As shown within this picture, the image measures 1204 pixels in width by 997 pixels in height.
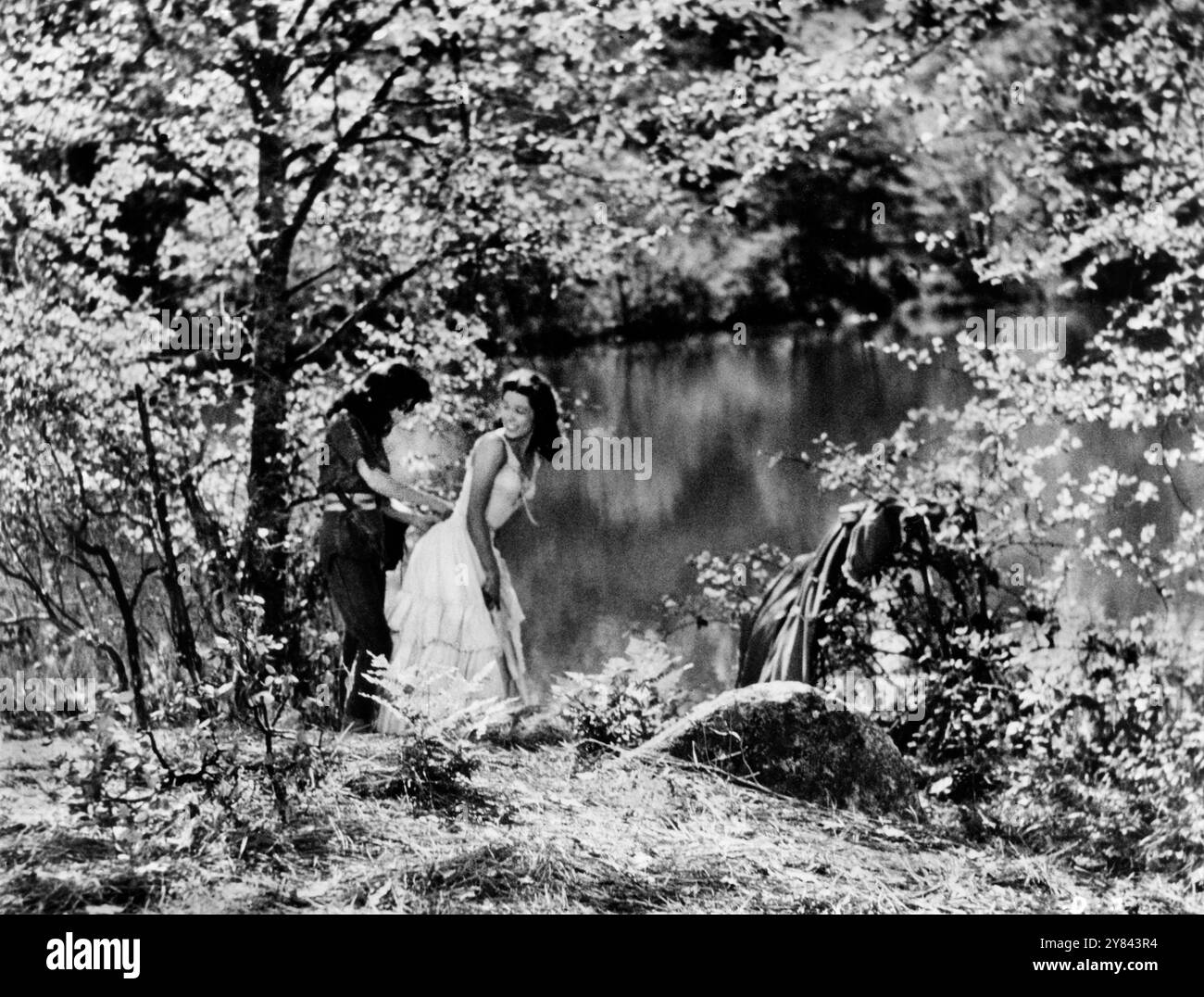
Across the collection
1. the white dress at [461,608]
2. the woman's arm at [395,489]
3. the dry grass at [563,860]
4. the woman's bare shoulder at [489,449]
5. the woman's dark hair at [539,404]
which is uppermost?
the woman's dark hair at [539,404]

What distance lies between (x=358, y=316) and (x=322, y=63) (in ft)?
2.75

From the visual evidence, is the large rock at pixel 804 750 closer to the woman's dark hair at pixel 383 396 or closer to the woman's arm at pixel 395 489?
the woman's arm at pixel 395 489

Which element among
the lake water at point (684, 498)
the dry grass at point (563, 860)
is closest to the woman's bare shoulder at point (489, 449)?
the lake water at point (684, 498)

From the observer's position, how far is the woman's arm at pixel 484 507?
4.31 metres

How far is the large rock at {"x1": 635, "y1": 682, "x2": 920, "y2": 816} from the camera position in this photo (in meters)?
4.10

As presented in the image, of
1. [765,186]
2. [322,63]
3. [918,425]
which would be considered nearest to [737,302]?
[765,186]

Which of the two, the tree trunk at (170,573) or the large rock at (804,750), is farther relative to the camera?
the tree trunk at (170,573)

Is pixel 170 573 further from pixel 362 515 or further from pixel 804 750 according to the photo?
pixel 804 750

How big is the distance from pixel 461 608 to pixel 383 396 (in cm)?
75

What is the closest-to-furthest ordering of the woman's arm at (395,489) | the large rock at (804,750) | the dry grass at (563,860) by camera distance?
1. the dry grass at (563,860)
2. the large rock at (804,750)
3. the woman's arm at (395,489)

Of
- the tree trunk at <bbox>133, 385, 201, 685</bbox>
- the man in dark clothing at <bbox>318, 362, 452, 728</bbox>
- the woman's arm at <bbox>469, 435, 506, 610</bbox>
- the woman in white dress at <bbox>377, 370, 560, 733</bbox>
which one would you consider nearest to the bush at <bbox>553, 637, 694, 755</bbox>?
the woman in white dress at <bbox>377, 370, 560, 733</bbox>

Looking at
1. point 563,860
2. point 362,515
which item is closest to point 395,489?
point 362,515

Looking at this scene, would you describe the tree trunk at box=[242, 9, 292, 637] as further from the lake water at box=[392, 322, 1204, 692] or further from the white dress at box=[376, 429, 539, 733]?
the lake water at box=[392, 322, 1204, 692]

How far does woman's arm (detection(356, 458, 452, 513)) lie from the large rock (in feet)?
3.47
